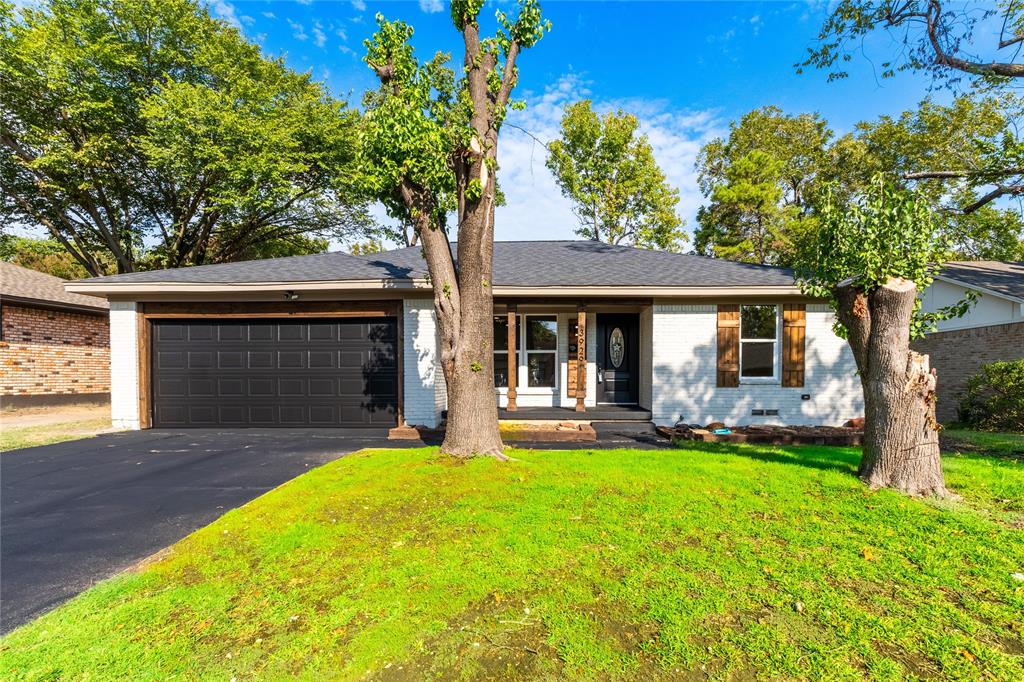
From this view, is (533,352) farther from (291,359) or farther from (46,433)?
(46,433)

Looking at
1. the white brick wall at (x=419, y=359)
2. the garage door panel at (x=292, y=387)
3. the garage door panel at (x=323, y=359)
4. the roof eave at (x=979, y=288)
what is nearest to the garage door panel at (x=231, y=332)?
the garage door panel at (x=292, y=387)

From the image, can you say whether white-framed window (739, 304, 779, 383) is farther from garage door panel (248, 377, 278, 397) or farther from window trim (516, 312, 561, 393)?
garage door panel (248, 377, 278, 397)

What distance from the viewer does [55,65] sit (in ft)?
40.5

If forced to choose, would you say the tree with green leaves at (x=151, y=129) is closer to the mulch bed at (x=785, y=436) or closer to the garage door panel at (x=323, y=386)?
the garage door panel at (x=323, y=386)

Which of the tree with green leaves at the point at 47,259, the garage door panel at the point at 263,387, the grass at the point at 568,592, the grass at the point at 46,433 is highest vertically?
the tree with green leaves at the point at 47,259

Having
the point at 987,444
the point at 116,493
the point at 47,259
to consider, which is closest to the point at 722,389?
the point at 987,444

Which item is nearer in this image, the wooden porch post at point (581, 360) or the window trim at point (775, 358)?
the window trim at point (775, 358)

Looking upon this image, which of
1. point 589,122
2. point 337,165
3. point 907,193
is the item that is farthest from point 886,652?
point 589,122

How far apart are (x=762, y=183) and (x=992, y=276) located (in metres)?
9.37

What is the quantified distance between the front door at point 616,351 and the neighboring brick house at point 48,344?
1476cm

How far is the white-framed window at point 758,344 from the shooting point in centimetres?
822

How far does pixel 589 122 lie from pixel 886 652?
75.9ft

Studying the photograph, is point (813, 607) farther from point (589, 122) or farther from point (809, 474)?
point (589, 122)

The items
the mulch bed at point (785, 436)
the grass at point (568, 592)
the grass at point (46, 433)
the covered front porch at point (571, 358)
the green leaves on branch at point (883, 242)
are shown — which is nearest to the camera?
the grass at point (568, 592)
